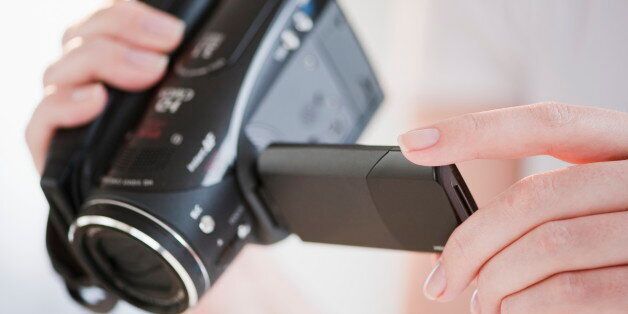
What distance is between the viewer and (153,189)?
0.65m

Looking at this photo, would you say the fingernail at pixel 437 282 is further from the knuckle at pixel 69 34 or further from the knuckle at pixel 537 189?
the knuckle at pixel 69 34

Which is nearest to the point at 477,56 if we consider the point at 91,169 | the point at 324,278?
the point at 324,278

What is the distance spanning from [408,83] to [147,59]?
59 centimetres

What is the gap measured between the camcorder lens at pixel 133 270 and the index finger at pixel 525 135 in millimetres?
243

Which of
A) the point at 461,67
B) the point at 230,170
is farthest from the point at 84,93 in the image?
the point at 461,67

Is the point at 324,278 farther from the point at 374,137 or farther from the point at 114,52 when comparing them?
the point at 114,52

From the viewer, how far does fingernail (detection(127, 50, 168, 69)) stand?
74 centimetres

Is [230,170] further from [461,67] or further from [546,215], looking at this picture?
[461,67]

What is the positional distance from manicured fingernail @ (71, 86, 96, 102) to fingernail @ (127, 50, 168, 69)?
42mm

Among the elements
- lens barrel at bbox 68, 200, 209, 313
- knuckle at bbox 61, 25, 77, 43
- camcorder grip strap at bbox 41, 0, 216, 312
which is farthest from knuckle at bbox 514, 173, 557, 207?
knuckle at bbox 61, 25, 77, 43

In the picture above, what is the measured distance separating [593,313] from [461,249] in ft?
0.27

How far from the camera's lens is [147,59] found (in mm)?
751

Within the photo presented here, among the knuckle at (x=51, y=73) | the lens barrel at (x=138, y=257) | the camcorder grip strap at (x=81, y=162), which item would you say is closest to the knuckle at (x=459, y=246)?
the lens barrel at (x=138, y=257)

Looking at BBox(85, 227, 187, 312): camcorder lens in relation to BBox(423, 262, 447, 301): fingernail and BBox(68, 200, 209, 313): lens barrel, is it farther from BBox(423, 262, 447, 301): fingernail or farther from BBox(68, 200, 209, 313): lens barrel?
BBox(423, 262, 447, 301): fingernail
